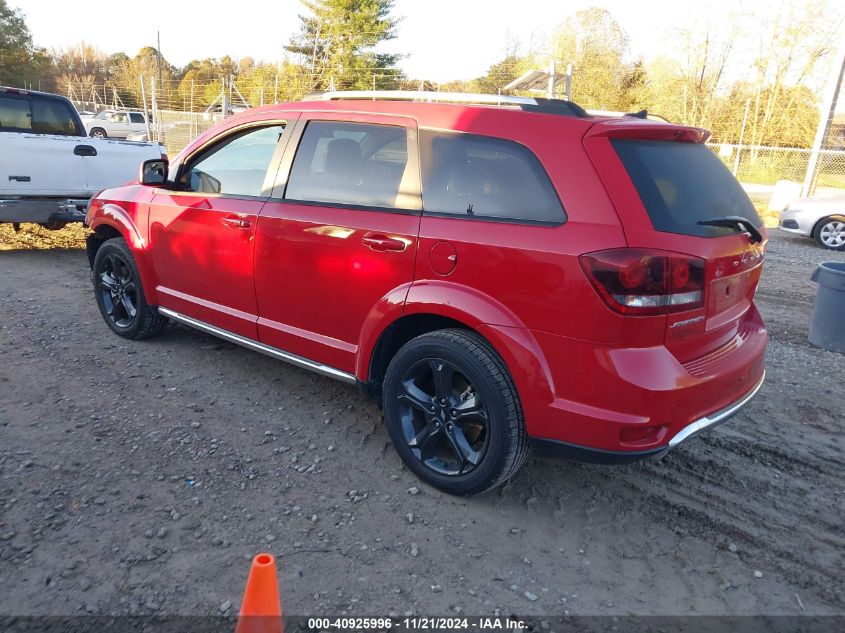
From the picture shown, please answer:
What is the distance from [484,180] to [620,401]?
1.15 m

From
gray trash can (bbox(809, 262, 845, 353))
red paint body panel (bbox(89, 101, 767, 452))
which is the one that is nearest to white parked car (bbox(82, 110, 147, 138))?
red paint body panel (bbox(89, 101, 767, 452))

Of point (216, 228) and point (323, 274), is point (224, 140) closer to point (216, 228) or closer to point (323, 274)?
point (216, 228)

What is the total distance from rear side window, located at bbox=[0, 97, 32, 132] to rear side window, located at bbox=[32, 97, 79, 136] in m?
0.07

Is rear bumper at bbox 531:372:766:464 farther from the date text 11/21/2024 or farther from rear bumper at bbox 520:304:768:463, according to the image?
the date text 11/21/2024

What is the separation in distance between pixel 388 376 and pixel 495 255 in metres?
0.88

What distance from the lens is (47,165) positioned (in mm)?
7273

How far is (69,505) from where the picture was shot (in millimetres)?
2881

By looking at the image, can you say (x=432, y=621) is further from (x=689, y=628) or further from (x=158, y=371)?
(x=158, y=371)

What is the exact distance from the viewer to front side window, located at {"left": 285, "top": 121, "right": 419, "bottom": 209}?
3.20 meters

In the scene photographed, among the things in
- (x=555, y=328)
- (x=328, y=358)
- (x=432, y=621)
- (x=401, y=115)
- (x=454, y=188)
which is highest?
(x=401, y=115)

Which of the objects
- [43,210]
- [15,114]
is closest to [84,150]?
[43,210]

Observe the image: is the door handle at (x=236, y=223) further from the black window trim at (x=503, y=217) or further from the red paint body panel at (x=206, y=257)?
the black window trim at (x=503, y=217)

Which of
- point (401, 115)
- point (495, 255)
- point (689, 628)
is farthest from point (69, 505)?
point (689, 628)

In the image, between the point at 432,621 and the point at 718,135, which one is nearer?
the point at 432,621
